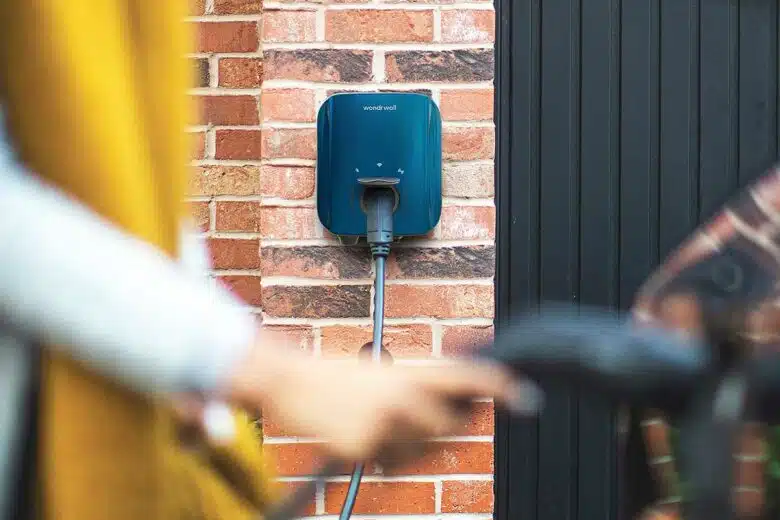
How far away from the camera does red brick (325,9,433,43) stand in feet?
5.65

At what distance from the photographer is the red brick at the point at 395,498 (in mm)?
1704

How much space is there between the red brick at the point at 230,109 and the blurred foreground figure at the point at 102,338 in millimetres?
1215

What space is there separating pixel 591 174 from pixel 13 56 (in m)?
1.49

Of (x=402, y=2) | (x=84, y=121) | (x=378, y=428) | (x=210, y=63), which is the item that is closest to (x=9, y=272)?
(x=84, y=121)

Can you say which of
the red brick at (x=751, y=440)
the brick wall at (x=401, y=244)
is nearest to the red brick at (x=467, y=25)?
the brick wall at (x=401, y=244)

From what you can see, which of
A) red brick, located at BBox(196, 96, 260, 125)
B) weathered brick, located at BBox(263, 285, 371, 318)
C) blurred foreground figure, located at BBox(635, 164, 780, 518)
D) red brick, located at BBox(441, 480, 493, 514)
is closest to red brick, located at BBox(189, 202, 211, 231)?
Answer: red brick, located at BBox(196, 96, 260, 125)

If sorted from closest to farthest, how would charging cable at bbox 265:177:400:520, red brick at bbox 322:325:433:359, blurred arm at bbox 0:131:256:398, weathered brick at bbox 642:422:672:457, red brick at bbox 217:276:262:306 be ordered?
blurred arm at bbox 0:131:256:398, weathered brick at bbox 642:422:672:457, charging cable at bbox 265:177:400:520, red brick at bbox 322:325:433:359, red brick at bbox 217:276:262:306

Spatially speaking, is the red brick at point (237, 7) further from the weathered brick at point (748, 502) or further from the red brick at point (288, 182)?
the weathered brick at point (748, 502)

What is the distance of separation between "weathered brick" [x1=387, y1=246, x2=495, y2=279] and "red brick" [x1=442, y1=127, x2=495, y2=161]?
7.0 inches

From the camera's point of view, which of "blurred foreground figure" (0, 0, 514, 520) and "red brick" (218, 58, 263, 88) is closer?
"blurred foreground figure" (0, 0, 514, 520)

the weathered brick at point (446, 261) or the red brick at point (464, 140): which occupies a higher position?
the red brick at point (464, 140)

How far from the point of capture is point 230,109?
1.92 metres

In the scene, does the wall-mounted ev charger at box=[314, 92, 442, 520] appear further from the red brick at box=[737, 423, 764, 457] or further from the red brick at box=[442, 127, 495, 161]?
the red brick at box=[737, 423, 764, 457]

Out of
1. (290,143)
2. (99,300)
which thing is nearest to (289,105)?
(290,143)
